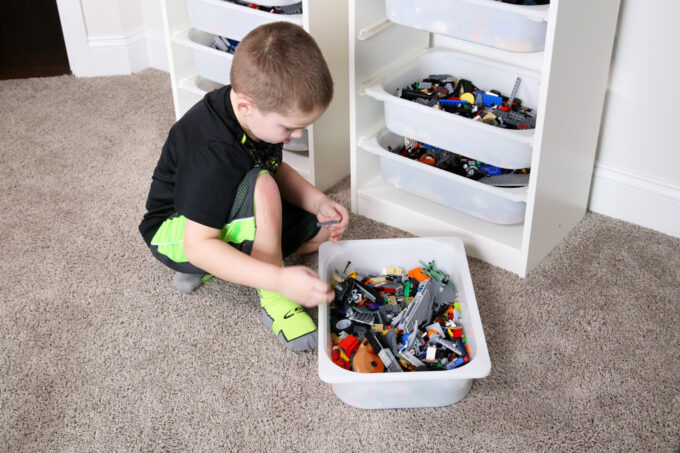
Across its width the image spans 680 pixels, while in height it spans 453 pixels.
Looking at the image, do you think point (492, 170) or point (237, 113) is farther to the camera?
point (492, 170)

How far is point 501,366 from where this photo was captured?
1.25m

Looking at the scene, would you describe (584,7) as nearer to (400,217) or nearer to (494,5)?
(494,5)

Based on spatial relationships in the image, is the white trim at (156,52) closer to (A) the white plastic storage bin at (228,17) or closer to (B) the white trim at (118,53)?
(B) the white trim at (118,53)

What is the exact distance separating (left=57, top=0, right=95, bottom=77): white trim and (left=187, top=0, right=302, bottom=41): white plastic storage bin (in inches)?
24.1

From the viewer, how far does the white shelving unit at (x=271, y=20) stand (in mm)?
1537

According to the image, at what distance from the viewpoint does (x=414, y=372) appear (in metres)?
1.11

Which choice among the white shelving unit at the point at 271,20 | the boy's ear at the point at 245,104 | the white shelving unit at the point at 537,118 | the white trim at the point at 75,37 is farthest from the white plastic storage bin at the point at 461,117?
the white trim at the point at 75,37

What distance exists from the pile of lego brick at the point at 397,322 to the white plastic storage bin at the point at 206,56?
613 mm

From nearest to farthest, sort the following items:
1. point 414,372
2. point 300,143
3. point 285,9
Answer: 1. point 414,372
2. point 285,9
3. point 300,143

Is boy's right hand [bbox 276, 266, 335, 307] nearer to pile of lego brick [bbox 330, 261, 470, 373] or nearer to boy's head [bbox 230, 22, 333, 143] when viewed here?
pile of lego brick [bbox 330, 261, 470, 373]

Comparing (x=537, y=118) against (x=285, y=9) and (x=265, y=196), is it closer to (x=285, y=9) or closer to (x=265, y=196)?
(x=265, y=196)

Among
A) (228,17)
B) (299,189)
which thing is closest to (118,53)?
(228,17)

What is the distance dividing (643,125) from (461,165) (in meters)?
0.39

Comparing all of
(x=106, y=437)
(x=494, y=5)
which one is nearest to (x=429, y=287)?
(x=494, y=5)
